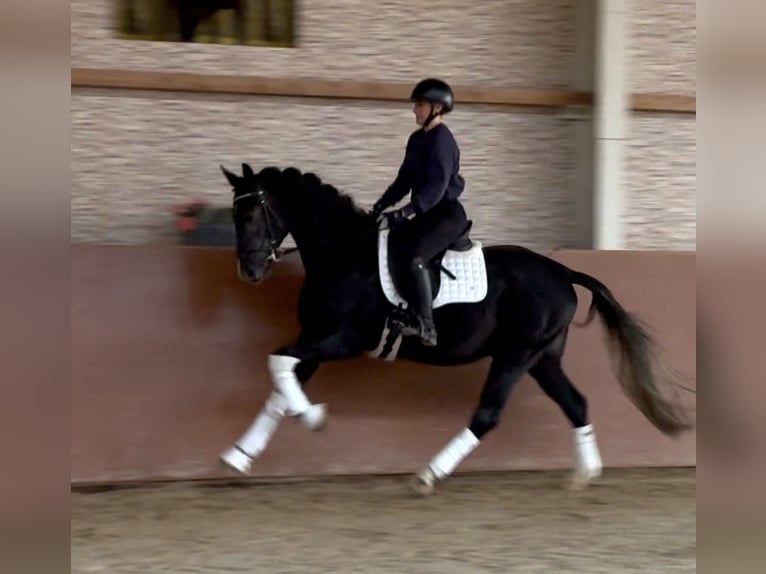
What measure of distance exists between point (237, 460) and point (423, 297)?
3.99 ft

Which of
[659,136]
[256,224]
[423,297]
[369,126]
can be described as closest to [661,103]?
[659,136]

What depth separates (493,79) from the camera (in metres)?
5.46

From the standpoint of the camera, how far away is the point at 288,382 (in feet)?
12.9

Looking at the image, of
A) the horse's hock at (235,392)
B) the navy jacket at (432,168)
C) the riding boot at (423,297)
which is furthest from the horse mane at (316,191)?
the horse's hock at (235,392)

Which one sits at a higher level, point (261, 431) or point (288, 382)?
point (288, 382)

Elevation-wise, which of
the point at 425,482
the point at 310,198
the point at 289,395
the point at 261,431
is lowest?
the point at 425,482

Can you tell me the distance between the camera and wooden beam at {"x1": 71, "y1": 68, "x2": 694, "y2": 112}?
488 centimetres

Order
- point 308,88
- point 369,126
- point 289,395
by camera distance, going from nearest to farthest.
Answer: point 289,395, point 308,88, point 369,126

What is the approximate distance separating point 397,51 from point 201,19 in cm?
125

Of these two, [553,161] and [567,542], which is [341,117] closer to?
[553,161]

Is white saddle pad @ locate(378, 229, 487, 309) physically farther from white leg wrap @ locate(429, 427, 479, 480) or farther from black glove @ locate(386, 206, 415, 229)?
white leg wrap @ locate(429, 427, 479, 480)

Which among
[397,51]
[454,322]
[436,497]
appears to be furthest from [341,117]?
[436,497]

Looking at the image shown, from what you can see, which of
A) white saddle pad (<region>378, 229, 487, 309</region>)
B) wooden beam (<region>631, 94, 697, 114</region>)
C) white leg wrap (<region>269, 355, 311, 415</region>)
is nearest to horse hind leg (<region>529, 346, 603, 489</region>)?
white saddle pad (<region>378, 229, 487, 309</region>)

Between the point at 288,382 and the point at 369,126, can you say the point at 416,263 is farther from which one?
the point at 369,126
